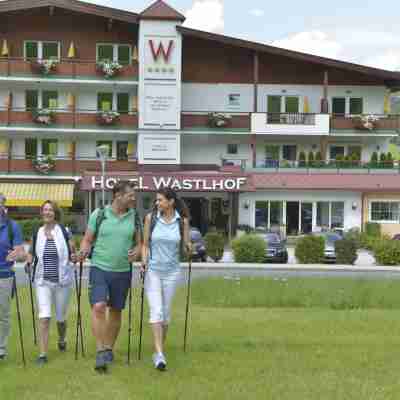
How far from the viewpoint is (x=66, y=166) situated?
36562 mm

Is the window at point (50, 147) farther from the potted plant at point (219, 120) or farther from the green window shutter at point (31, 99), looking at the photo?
the potted plant at point (219, 120)

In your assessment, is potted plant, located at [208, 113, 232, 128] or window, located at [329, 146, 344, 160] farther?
window, located at [329, 146, 344, 160]

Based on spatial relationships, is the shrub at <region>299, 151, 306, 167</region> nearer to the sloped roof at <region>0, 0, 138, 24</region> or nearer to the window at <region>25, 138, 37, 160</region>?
the sloped roof at <region>0, 0, 138, 24</region>

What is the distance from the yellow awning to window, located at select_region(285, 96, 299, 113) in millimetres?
13579

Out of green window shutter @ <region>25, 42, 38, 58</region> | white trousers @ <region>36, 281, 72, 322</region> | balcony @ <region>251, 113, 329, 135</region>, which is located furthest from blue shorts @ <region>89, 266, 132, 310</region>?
green window shutter @ <region>25, 42, 38, 58</region>

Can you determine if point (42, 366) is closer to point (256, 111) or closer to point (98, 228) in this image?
point (98, 228)

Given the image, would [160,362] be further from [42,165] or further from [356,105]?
[356,105]

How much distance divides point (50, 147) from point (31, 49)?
581cm

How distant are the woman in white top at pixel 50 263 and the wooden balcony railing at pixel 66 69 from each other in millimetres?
30746

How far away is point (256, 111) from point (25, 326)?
30.1 meters

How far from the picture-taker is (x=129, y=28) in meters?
38.7

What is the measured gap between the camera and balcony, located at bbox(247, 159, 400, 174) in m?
36.0

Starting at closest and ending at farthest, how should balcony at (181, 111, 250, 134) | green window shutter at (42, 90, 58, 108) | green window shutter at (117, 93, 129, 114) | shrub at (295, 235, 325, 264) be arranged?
1. shrub at (295, 235, 325, 264)
2. balcony at (181, 111, 250, 134)
3. green window shutter at (42, 90, 58, 108)
4. green window shutter at (117, 93, 129, 114)

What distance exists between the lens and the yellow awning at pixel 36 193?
3456 centimetres
